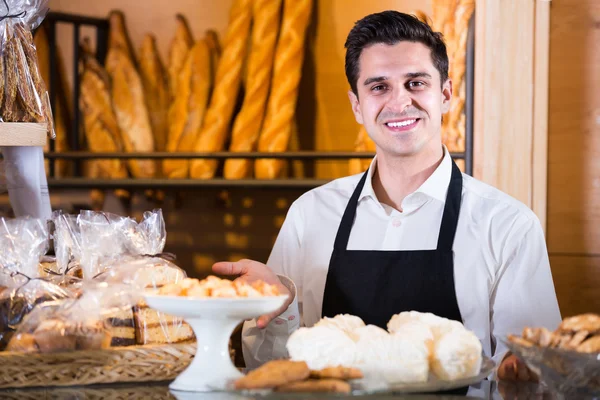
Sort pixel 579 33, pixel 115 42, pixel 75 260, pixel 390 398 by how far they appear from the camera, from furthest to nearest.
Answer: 1. pixel 115 42
2. pixel 579 33
3. pixel 75 260
4. pixel 390 398

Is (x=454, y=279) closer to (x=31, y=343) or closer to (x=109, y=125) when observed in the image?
(x=31, y=343)

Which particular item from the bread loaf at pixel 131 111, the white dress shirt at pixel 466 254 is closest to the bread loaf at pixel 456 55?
the white dress shirt at pixel 466 254

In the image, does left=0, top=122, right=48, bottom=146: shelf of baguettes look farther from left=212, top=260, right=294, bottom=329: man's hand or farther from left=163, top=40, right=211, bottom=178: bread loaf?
left=163, top=40, right=211, bottom=178: bread loaf

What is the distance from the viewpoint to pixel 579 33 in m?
1.85

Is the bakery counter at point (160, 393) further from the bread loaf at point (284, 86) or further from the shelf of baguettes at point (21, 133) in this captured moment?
the bread loaf at point (284, 86)

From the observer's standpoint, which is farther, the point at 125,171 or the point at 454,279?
the point at 125,171

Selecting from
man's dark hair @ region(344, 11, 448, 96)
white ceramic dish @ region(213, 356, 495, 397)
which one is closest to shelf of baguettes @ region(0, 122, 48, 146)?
white ceramic dish @ region(213, 356, 495, 397)

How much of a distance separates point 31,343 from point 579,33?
140 cm

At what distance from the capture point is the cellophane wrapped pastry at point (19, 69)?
1273mm

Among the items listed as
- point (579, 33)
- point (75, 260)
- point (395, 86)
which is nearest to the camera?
point (75, 260)

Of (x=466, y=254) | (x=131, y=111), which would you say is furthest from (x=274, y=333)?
(x=131, y=111)

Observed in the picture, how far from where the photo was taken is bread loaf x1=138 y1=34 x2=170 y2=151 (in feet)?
7.47

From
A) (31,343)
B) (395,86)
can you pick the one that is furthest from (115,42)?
(31,343)

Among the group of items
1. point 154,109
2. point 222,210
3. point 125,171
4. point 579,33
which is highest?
point 579,33
